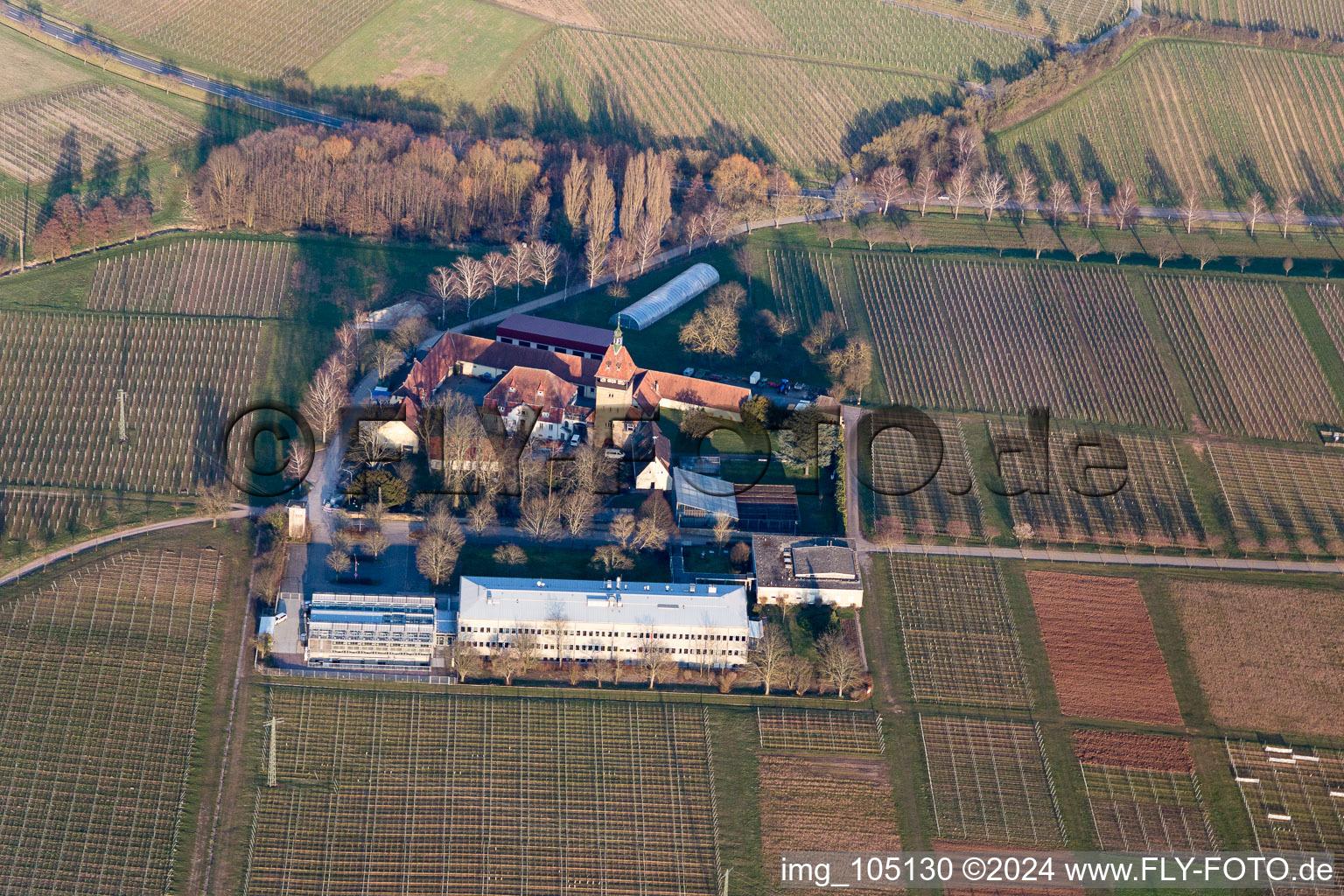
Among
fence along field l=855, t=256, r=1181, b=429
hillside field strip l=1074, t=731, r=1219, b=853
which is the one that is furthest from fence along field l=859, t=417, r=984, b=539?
hillside field strip l=1074, t=731, r=1219, b=853

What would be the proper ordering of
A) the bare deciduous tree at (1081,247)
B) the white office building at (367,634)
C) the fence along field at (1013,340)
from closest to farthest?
the white office building at (367,634) < the fence along field at (1013,340) < the bare deciduous tree at (1081,247)

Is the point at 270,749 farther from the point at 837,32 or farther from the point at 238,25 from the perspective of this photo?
the point at 837,32

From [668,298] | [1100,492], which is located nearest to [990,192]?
[668,298]

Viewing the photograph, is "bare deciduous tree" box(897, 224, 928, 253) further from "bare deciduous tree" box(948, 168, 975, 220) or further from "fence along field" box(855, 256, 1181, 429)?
"bare deciduous tree" box(948, 168, 975, 220)

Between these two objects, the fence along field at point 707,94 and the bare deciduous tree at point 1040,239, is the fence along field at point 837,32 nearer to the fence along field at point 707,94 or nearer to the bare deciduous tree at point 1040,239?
the fence along field at point 707,94

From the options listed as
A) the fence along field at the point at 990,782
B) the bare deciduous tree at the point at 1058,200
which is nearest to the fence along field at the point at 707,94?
the bare deciduous tree at the point at 1058,200

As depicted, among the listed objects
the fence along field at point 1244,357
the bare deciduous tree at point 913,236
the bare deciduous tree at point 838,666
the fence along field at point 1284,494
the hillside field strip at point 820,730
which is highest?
the bare deciduous tree at point 913,236

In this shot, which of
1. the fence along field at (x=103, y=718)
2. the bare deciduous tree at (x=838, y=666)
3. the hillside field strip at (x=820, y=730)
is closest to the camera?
the fence along field at (x=103, y=718)
